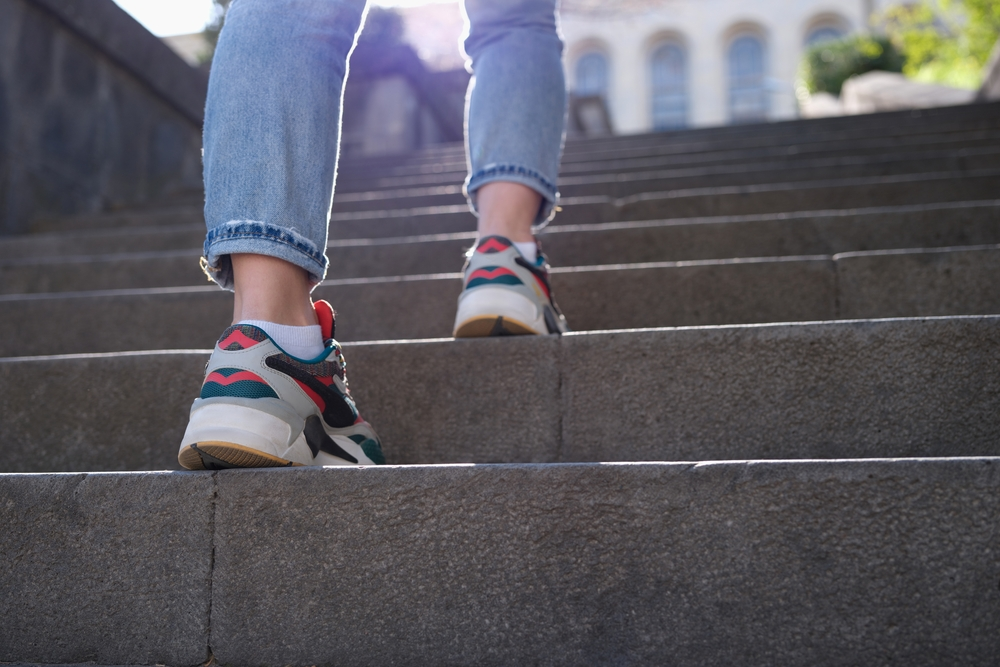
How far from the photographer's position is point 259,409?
1.13 meters

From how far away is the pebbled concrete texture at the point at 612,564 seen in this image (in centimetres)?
93

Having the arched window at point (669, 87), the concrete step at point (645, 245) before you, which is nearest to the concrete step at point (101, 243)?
the concrete step at point (645, 245)

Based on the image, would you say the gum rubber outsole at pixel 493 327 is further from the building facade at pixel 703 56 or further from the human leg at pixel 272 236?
the building facade at pixel 703 56

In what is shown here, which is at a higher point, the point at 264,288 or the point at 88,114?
the point at 88,114

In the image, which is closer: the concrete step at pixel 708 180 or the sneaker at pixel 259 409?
the sneaker at pixel 259 409

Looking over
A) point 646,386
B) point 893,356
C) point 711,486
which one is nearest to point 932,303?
point 893,356

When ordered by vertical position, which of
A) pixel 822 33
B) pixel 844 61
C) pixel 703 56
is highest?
pixel 822 33

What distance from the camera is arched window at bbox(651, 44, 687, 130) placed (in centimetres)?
2594

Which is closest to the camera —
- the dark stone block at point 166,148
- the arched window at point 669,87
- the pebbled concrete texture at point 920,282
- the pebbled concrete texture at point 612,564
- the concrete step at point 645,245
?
the pebbled concrete texture at point 612,564

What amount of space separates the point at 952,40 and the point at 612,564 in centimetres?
1134

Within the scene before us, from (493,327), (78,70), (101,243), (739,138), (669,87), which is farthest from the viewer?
(669,87)

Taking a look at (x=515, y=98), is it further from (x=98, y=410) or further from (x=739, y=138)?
(x=739, y=138)

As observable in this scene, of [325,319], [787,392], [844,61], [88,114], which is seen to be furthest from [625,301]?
[844,61]

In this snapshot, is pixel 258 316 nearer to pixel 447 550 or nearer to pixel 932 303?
pixel 447 550
